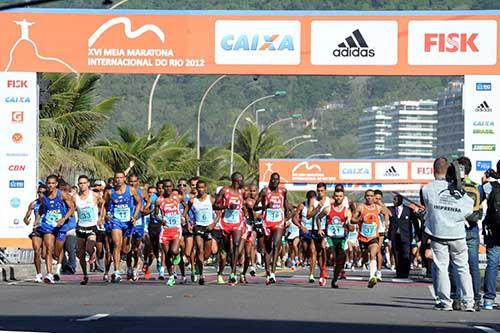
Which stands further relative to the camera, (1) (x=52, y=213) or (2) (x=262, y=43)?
(2) (x=262, y=43)

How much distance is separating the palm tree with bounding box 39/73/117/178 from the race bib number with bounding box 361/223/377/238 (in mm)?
15299

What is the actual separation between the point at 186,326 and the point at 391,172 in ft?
216

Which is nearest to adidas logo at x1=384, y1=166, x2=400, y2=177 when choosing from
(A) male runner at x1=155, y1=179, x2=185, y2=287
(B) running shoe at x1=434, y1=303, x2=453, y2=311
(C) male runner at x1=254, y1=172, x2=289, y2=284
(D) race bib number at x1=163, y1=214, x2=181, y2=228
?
(C) male runner at x1=254, y1=172, x2=289, y2=284

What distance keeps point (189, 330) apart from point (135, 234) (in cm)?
1314

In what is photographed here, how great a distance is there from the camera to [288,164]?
75875 mm

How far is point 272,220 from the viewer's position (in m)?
24.3

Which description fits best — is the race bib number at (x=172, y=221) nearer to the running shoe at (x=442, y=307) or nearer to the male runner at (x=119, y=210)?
the male runner at (x=119, y=210)

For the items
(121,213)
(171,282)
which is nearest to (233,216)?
(171,282)

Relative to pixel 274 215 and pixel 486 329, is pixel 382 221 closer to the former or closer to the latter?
pixel 274 215

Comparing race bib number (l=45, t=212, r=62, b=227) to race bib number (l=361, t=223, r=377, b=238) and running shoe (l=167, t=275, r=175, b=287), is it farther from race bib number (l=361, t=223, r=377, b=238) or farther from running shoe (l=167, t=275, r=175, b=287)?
race bib number (l=361, t=223, r=377, b=238)

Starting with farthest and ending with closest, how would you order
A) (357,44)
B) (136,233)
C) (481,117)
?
(357,44), (481,117), (136,233)

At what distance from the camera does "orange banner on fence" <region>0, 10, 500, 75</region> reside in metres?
29.1

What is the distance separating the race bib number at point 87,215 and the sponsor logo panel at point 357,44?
289 inches

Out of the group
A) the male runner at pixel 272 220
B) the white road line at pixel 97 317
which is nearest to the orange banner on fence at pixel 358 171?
the male runner at pixel 272 220
